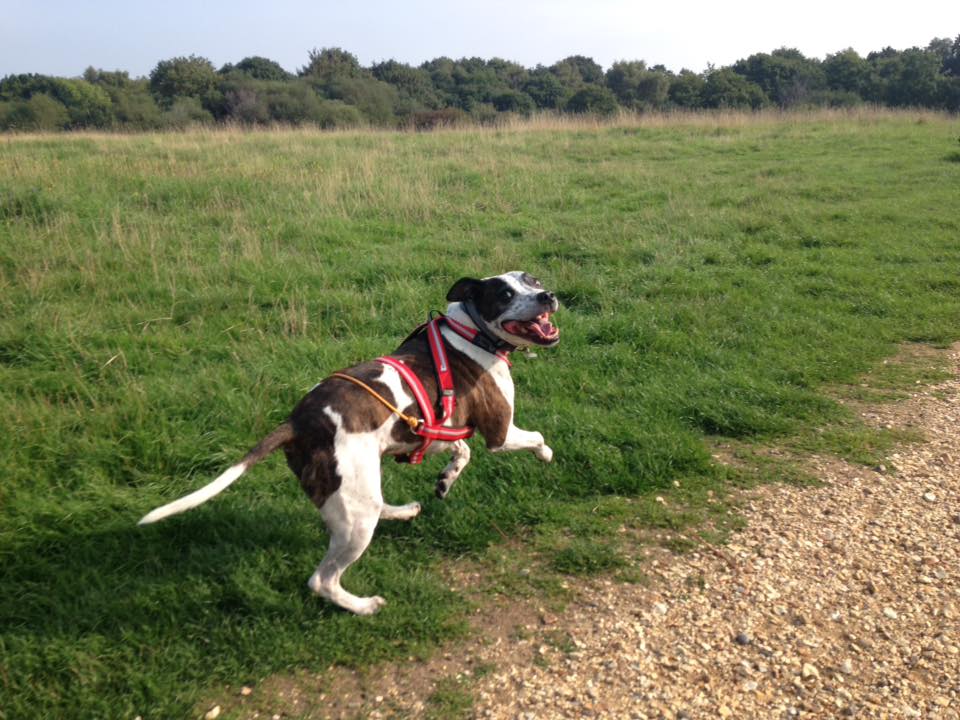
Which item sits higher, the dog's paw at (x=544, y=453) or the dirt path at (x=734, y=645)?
the dog's paw at (x=544, y=453)

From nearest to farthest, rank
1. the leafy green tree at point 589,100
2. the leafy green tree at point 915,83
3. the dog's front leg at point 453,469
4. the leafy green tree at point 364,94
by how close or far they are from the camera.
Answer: the dog's front leg at point 453,469 → the leafy green tree at point 915,83 → the leafy green tree at point 589,100 → the leafy green tree at point 364,94

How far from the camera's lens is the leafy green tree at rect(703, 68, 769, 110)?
45.2 meters

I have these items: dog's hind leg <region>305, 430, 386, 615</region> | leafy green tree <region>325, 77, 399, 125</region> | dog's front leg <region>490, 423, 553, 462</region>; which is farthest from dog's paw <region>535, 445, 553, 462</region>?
leafy green tree <region>325, 77, 399, 125</region>

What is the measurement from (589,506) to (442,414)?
1.17m

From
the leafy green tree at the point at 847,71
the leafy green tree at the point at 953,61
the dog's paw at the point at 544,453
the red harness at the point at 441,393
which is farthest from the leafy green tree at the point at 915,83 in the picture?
the red harness at the point at 441,393

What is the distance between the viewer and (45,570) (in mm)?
3707

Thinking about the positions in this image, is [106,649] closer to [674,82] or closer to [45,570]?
[45,570]

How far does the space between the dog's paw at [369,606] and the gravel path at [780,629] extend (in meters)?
0.55

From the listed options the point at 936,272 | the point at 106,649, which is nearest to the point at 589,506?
the point at 106,649

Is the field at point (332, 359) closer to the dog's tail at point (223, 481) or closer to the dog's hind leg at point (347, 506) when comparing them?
the dog's hind leg at point (347, 506)

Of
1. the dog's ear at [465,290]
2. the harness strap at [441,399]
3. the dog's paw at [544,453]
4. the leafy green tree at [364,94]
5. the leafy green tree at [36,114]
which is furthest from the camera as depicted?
the leafy green tree at [364,94]

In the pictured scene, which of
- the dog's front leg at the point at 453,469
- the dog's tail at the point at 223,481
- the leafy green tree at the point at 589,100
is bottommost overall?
the dog's front leg at the point at 453,469

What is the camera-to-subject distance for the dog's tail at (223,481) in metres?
2.95

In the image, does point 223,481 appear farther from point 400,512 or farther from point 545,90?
point 545,90
